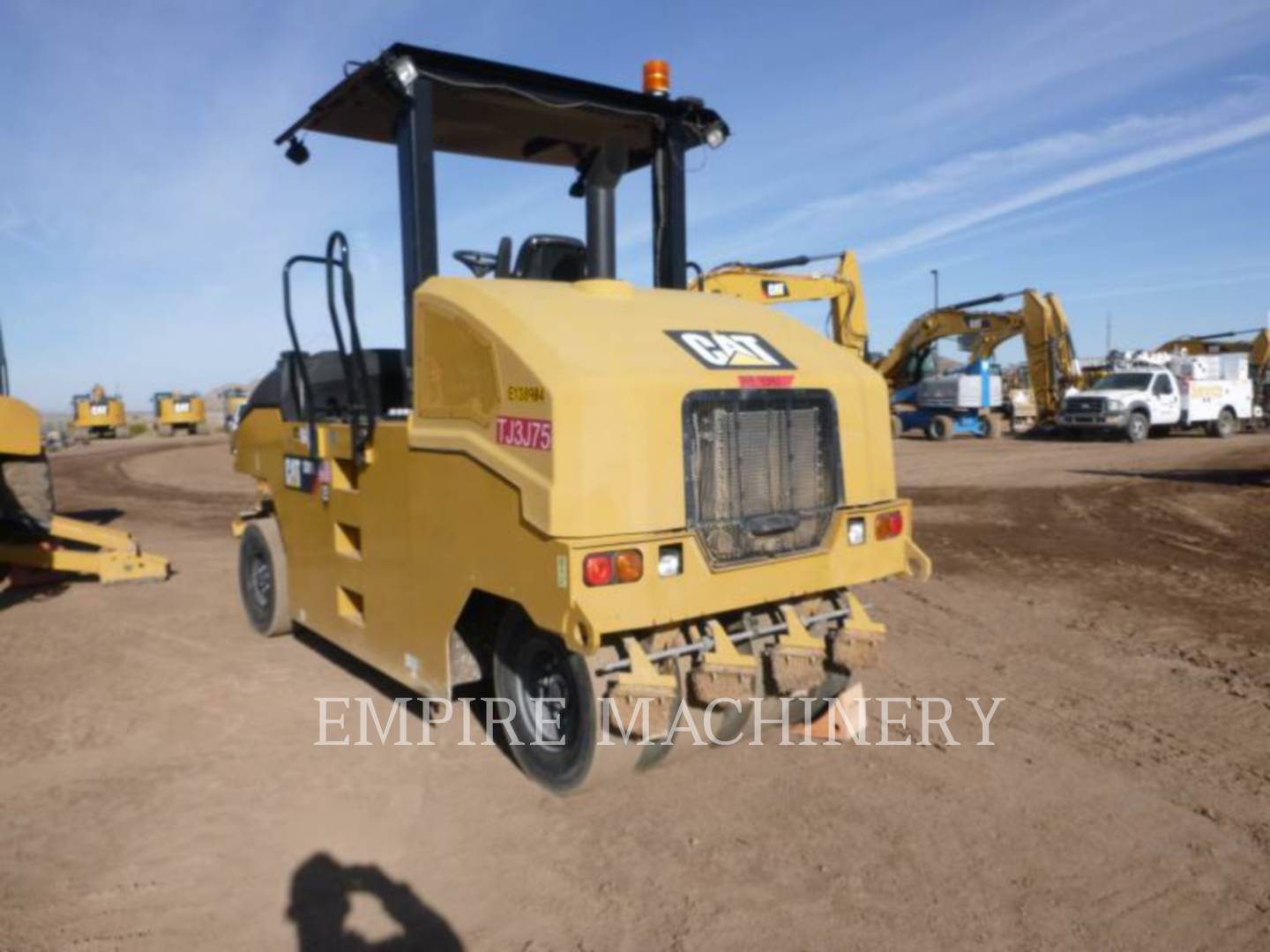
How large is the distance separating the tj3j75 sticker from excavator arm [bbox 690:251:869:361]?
19.5ft

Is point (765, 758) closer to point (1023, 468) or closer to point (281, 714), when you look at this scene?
point (281, 714)

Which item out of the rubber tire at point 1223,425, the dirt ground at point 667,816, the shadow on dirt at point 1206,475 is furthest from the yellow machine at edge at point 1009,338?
the dirt ground at point 667,816

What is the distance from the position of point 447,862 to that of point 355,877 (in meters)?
0.30

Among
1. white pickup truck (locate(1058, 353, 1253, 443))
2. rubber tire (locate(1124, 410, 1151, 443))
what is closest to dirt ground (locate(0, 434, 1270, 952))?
white pickup truck (locate(1058, 353, 1253, 443))

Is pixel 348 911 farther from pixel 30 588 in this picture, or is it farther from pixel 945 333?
pixel 945 333

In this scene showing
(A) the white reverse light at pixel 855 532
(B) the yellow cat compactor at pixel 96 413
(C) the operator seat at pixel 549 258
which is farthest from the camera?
(B) the yellow cat compactor at pixel 96 413

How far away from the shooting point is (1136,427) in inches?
901

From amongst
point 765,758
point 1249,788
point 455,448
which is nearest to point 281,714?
point 455,448

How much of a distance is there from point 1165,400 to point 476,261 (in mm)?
22955

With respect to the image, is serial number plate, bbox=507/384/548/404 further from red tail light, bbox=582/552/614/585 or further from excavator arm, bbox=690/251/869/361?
excavator arm, bbox=690/251/869/361

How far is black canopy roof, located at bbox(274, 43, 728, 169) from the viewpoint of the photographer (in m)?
4.13

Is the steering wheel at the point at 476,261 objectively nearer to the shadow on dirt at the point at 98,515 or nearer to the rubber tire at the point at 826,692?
the rubber tire at the point at 826,692

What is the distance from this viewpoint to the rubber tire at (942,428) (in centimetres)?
2466

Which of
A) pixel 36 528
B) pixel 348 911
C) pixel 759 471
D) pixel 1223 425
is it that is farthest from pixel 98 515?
pixel 1223 425
